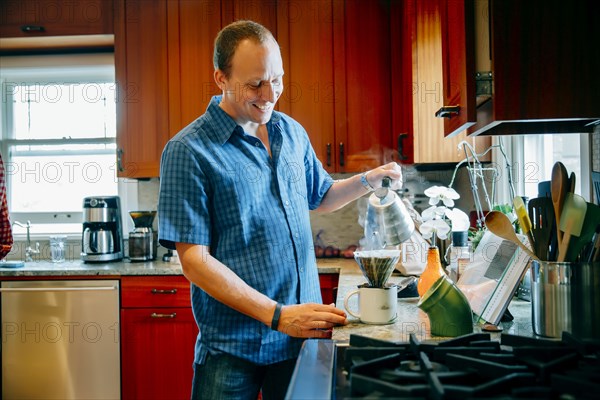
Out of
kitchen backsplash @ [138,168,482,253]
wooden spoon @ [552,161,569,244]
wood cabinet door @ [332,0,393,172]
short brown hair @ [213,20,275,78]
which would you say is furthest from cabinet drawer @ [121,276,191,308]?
wooden spoon @ [552,161,569,244]

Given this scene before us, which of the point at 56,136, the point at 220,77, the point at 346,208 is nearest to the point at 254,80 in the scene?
the point at 220,77

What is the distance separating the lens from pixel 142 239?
3.07 meters

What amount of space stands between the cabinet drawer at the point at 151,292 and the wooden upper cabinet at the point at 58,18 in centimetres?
147

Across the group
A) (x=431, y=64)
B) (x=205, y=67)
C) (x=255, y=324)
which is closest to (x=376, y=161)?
(x=431, y=64)

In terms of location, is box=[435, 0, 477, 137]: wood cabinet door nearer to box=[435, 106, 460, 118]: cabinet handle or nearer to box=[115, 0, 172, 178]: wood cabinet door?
box=[435, 106, 460, 118]: cabinet handle

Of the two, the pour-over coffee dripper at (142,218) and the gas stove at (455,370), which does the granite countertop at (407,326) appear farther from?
the pour-over coffee dripper at (142,218)

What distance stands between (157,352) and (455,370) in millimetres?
2195

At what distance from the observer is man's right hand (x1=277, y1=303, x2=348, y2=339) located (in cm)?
126

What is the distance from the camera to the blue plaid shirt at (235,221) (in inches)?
56.2

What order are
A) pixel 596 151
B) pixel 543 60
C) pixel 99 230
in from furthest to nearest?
pixel 99 230 < pixel 596 151 < pixel 543 60

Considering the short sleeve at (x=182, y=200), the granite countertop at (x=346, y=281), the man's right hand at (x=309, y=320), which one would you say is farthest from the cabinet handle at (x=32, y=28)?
the man's right hand at (x=309, y=320)

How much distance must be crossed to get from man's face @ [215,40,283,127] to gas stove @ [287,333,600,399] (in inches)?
29.8

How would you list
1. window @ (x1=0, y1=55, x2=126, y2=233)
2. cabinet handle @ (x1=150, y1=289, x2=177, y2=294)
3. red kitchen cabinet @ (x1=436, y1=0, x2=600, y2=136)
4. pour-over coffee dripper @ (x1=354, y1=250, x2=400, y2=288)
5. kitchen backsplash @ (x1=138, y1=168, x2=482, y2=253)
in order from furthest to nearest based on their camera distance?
window @ (x1=0, y1=55, x2=126, y2=233) < kitchen backsplash @ (x1=138, y1=168, x2=482, y2=253) < cabinet handle @ (x1=150, y1=289, x2=177, y2=294) < pour-over coffee dripper @ (x1=354, y1=250, x2=400, y2=288) < red kitchen cabinet @ (x1=436, y1=0, x2=600, y2=136)

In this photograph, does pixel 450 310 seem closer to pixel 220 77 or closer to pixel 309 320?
pixel 309 320
